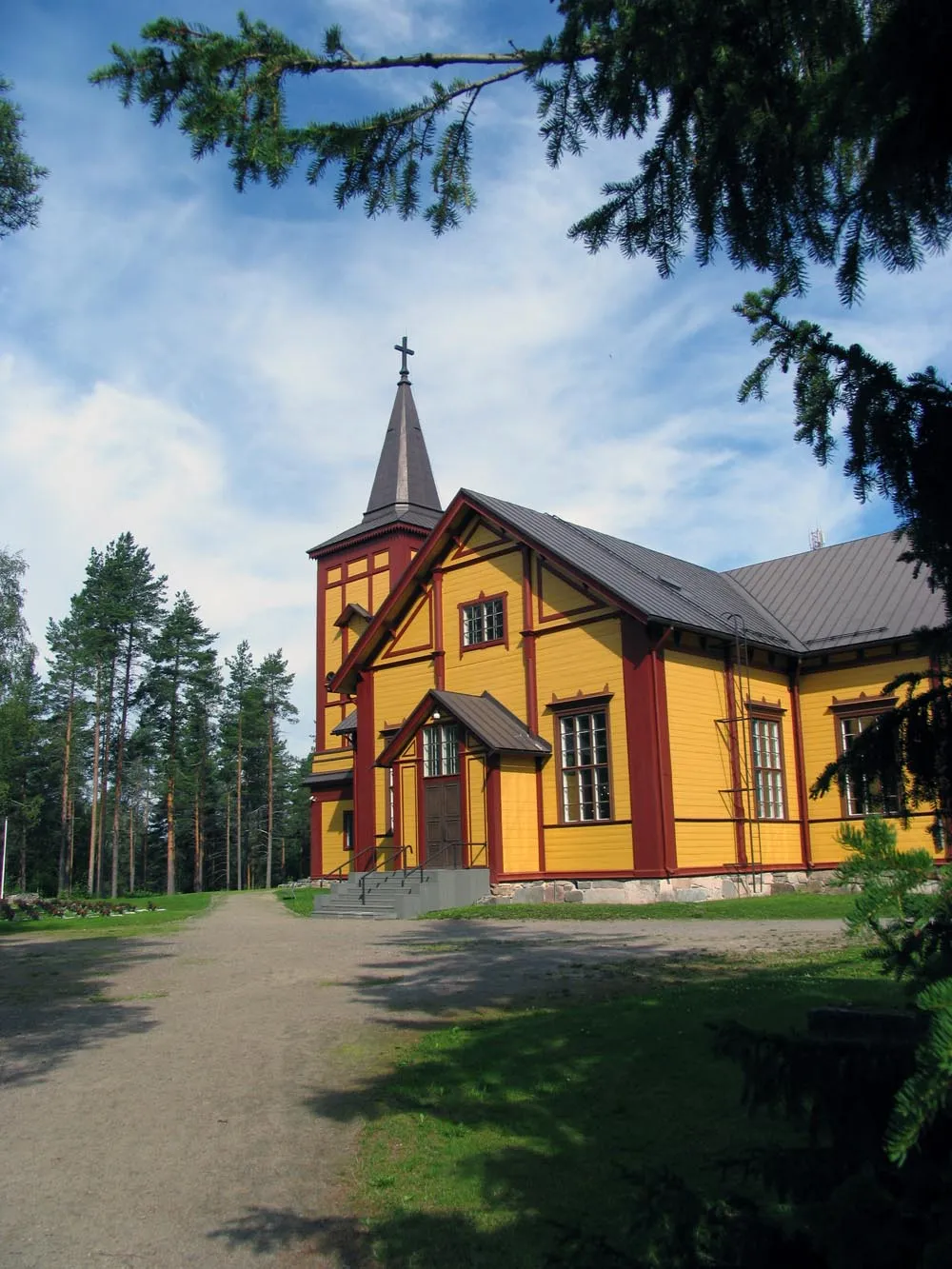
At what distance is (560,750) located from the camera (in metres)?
22.0

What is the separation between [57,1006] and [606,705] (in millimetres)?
13537

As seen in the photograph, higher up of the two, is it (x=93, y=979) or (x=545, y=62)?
(x=545, y=62)

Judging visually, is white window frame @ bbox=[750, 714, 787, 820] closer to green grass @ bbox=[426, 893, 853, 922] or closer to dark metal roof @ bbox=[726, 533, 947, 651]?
dark metal roof @ bbox=[726, 533, 947, 651]

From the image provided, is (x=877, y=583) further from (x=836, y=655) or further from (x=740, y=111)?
(x=740, y=111)

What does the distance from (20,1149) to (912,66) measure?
20.2 ft

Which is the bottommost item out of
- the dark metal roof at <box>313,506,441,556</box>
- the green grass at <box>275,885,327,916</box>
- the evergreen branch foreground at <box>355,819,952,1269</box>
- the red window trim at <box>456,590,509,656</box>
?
the green grass at <box>275,885,327,916</box>

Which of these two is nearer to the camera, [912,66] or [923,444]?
[912,66]

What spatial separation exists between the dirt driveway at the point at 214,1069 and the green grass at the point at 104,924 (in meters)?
3.95

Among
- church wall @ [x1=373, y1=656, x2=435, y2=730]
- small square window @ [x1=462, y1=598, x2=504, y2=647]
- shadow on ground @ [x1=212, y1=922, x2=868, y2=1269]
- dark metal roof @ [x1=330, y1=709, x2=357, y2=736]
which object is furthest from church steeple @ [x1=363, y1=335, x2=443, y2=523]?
shadow on ground @ [x1=212, y1=922, x2=868, y2=1269]

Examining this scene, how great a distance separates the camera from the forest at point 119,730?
53344mm

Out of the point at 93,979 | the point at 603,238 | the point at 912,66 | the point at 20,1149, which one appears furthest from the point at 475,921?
the point at 912,66

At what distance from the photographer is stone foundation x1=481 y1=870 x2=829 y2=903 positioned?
785 inches

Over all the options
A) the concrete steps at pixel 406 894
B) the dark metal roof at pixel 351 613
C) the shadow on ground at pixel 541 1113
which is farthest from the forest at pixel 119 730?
the shadow on ground at pixel 541 1113

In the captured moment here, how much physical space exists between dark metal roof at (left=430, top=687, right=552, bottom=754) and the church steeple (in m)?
17.4
